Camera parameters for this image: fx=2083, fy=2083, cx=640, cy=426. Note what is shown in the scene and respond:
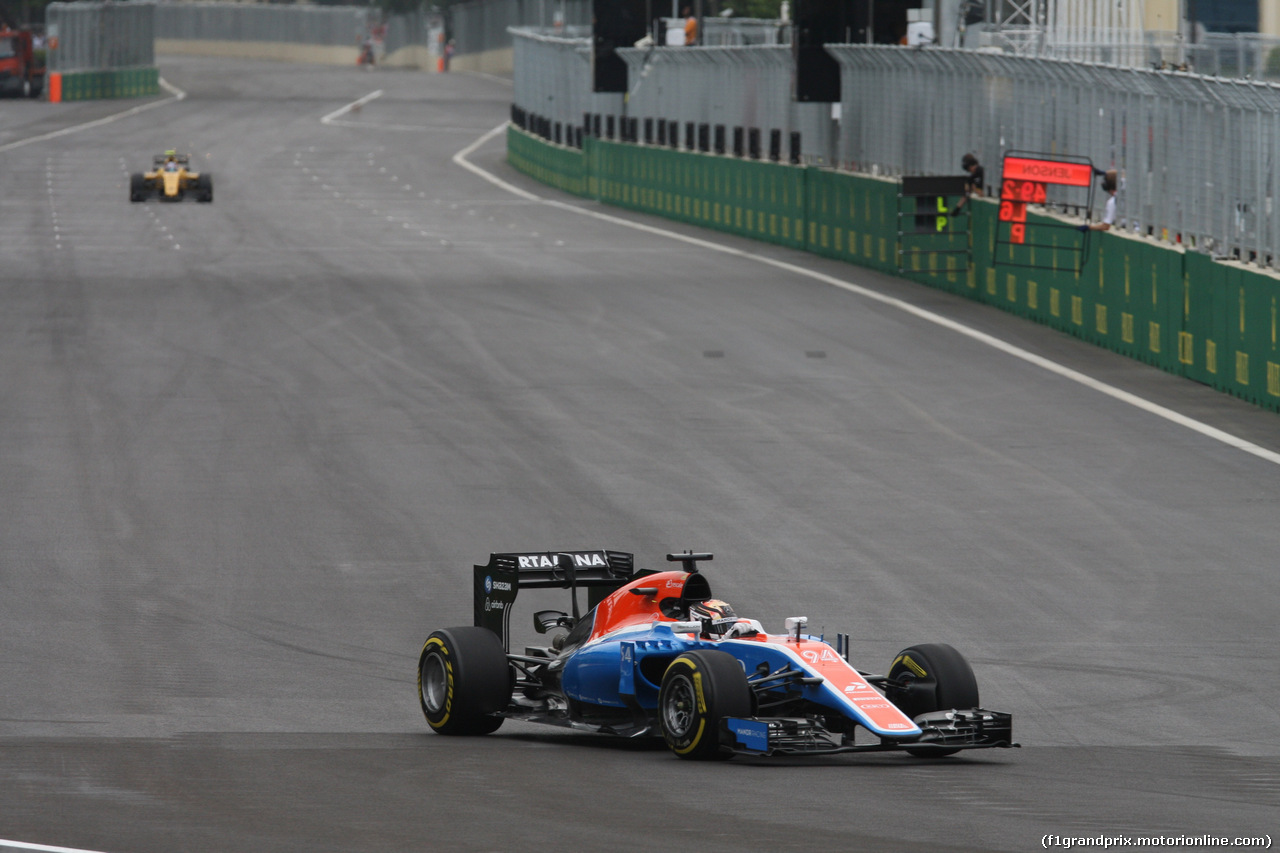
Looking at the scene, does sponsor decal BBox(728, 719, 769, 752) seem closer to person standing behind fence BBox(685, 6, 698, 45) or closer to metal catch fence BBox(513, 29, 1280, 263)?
metal catch fence BBox(513, 29, 1280, 263)

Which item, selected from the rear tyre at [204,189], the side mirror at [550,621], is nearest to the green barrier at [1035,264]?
the rear tyre at [204,189]

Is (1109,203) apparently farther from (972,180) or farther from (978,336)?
(972,180)

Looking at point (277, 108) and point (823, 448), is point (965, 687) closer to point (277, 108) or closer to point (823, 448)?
point (823, 448)

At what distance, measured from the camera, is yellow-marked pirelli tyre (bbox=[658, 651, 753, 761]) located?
34.8 feet

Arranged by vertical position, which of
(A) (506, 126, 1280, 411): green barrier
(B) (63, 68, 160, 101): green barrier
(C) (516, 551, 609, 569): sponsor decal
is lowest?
(C) (516, 551, 609, 569): sponsor decal

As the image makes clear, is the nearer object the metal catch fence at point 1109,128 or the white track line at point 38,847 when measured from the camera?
the white track line at point 38,847

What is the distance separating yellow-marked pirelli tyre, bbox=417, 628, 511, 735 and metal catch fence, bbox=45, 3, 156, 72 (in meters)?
91.3

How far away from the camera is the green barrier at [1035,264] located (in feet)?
87.2

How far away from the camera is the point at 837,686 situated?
10.8 m

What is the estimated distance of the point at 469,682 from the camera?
12.0 metres

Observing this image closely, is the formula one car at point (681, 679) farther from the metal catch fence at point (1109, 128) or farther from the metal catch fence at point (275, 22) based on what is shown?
the metal catch fence at point (275, 22)

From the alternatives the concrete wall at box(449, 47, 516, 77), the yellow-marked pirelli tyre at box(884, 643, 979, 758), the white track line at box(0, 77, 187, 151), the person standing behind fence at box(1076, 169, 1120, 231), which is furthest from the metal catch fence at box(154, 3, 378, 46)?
the yellow-marked pirelli tyre at box(884, 643, 979, 758)

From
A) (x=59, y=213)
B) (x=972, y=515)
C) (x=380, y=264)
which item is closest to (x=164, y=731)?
(x=972, y=515)

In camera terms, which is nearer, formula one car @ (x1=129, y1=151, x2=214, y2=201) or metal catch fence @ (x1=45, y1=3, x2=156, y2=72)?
formula one car @ (x1=129, y1=151, x2=214, y2=201)
